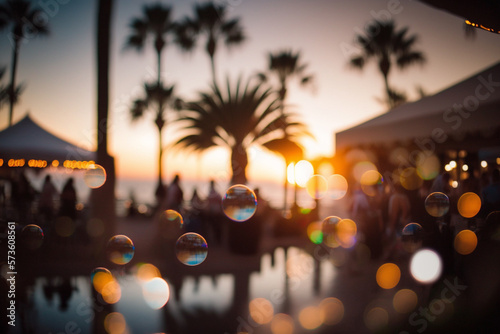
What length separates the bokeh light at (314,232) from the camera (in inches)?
467

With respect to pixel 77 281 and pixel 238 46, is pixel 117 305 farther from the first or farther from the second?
pixel 238 46

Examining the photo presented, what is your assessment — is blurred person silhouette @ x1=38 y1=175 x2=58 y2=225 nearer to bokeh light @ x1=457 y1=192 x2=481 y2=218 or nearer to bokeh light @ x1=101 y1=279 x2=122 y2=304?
bokeh light @ x1=101 y1=279 x2=122 y2=304

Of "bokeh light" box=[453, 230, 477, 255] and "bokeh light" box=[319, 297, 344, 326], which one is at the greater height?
"bokeh light" box=[453, 230, 477, 255]

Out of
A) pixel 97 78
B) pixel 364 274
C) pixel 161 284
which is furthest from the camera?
pixel 97 78

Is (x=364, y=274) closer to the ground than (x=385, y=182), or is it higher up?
closer to the ground

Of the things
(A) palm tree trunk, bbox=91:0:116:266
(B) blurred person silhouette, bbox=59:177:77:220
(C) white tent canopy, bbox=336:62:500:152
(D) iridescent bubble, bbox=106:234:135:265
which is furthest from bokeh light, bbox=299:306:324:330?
(B) blurred person silhouette, bbox=59:177:77:220

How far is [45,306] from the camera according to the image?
4.79m

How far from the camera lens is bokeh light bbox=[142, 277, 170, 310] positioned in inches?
196

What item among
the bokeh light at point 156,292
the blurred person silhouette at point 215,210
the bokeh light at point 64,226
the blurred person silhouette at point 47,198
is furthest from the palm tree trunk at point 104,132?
the blurred person silhouette at point 215,210

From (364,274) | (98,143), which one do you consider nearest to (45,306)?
(98,143)

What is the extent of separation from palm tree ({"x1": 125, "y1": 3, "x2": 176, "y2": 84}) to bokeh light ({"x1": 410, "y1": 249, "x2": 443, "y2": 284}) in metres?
24.1

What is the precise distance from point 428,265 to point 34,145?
1163 centimetres

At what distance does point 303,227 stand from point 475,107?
8331mm

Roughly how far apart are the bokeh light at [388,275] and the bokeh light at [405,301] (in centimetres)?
34
